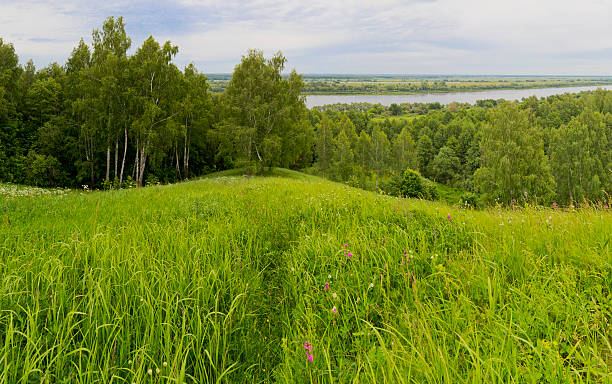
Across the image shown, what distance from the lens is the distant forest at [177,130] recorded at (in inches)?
1087

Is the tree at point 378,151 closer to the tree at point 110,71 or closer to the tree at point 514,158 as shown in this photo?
the tree at point 514,158

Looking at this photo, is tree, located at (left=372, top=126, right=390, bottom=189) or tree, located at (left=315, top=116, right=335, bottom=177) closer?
tree, located at (left=315, top=116, right=335, bottom=177)

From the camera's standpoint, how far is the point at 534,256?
3.18m

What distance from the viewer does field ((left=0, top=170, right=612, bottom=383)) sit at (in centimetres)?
191

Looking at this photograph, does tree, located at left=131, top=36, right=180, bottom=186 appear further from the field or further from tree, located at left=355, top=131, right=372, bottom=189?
tree, located at left=355, top=131, right=372, bottom=189

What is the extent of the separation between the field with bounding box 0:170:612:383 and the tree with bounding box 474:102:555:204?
3277cm

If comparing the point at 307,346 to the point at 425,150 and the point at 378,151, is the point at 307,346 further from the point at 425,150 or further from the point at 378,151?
the point at 425,150

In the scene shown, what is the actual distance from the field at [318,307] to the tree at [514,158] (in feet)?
107

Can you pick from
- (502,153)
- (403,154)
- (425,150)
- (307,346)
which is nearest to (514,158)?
(502,153)

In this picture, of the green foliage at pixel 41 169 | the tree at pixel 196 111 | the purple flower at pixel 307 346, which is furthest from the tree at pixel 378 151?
the purple flower at pixel 307 346

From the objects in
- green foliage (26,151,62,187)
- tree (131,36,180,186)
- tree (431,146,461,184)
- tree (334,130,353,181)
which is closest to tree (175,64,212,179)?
tree (131,36,180,186)

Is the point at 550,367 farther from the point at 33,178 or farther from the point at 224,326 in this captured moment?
the point at 33,178

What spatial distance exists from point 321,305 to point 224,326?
2.94 feet

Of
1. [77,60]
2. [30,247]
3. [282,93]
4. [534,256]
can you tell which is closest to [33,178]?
[77,60]
